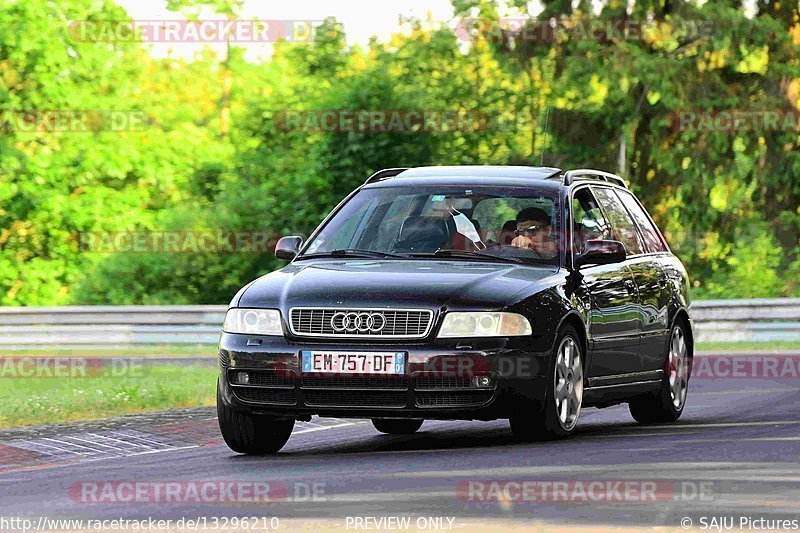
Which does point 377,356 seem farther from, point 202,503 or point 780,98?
point 780,98

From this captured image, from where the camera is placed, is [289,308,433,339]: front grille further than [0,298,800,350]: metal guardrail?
No

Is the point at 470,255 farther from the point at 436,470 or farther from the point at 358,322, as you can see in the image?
the point at 436,470

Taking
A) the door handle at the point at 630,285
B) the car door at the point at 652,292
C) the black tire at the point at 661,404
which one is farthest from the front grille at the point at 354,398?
the black tire at the point at 661,404

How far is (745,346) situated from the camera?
24.9m

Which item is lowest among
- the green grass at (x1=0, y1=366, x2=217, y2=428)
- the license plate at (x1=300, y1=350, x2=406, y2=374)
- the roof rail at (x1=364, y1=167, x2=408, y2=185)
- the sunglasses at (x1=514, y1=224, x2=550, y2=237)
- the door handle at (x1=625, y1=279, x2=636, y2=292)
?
the green grass at (x1=0, y1=366, x2=217, y2=428)

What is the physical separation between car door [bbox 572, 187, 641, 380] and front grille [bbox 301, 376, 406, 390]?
1781mm

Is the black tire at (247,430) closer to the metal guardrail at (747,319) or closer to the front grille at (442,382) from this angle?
the front grille at (442,382)

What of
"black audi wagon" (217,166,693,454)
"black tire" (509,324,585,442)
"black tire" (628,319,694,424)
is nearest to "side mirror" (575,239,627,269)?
"black audi wagon" (217,166,693,454)

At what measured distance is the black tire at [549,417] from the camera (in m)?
11.0

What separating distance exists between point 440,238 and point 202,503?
3691 mm

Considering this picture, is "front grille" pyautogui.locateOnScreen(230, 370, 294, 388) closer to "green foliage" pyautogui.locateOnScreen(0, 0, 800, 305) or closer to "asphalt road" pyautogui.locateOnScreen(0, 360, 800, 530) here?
"asphalt road" pyautogui.locateOnScreen(0, 360, 800, 530)

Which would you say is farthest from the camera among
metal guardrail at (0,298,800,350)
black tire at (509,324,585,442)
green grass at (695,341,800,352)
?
metal guardrail at (0,298,800,350)

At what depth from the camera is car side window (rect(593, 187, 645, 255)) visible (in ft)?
43.2

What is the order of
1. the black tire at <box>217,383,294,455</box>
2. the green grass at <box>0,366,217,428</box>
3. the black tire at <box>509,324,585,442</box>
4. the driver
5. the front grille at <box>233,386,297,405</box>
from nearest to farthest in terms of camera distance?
the front grille at <box>233,386,297,405</box>
the black tire at <box>509,324,585,442</box>
the black tire at <box>217,383,294,455</box>
the driver
the green grass at <box>0,366,217,428</box>
